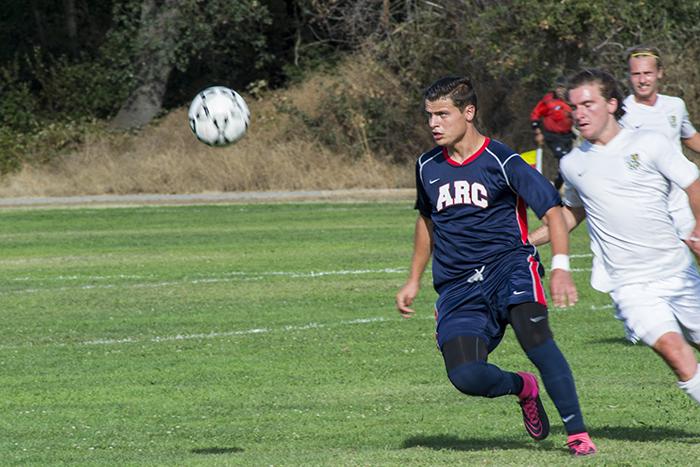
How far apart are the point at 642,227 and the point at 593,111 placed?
62 centimetres

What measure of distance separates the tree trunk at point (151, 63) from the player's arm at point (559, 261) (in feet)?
107

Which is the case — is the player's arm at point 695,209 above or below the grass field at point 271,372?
above

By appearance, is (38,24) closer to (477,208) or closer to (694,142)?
(694,142)

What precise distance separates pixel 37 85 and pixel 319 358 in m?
Answer: 36.5

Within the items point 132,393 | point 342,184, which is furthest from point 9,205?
point 132,393

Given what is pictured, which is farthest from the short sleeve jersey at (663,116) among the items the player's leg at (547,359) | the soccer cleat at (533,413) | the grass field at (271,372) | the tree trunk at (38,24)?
the tree trunk at (38,24)

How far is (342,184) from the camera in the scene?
31.8m

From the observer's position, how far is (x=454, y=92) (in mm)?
7383

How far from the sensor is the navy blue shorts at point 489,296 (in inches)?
283

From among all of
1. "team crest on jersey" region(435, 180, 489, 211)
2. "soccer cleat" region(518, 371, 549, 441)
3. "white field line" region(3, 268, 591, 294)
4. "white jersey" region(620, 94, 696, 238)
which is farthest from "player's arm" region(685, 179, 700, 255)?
"white field line" region(3, 268, 591, 294)

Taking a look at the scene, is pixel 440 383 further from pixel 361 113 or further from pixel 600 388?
pixel 361 113

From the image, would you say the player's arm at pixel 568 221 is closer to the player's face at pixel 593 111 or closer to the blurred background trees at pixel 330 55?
the player's face at pixel 593 111

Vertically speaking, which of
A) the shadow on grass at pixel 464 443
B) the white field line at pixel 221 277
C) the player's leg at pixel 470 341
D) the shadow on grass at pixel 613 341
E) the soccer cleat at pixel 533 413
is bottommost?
the white field line at pixel 221 277

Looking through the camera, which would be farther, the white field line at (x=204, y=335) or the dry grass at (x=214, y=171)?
the dry grass at (x=214, y=171)
